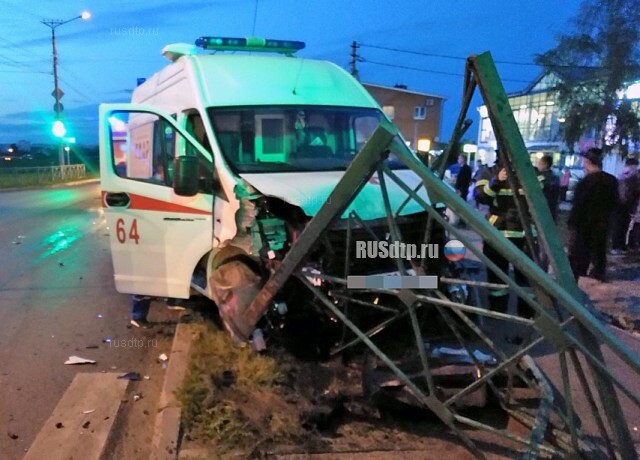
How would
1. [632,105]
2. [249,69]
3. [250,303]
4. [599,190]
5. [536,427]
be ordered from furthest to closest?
[632,105] < [599,190] < [249,69] < [250,303] < [536,427]

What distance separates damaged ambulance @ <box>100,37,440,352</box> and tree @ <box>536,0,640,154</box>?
11.1 meters

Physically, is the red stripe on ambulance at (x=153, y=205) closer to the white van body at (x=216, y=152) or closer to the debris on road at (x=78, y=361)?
the white van body at (x=216, y=152)

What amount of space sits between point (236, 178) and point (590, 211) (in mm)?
4837

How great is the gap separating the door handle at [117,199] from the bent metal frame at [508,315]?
2138 millimetres

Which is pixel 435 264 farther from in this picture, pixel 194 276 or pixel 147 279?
pixel 147 279

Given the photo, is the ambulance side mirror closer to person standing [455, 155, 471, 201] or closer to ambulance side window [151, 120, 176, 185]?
ambulance side window [151, 120, 176, 185]

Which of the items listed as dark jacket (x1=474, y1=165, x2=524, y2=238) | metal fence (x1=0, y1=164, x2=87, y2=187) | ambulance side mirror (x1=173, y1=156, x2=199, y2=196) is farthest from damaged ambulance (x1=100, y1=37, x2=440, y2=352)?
metal fence (x1=0, y1=164, x2=87, y2=187)

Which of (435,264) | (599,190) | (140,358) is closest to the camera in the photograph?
(435,264)

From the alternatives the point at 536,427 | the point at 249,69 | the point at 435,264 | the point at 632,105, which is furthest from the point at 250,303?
the point at 632,105

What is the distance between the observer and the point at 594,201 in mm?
6781

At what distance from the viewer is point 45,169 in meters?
30.2

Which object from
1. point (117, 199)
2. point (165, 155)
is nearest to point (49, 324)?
point (117, 199)

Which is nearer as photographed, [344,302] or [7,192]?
[344,302]

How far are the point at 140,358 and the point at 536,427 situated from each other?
346cm
